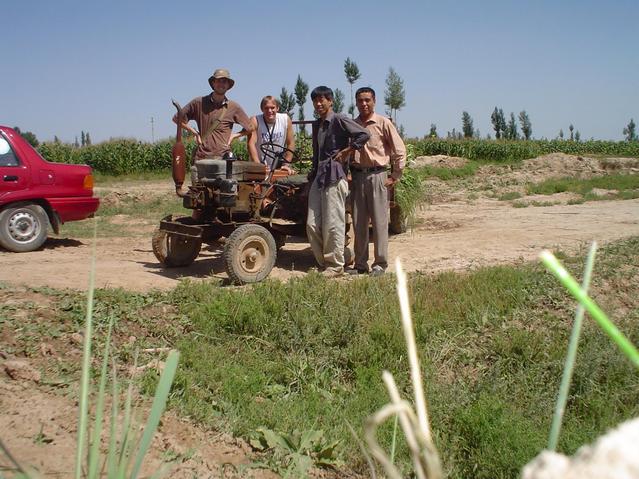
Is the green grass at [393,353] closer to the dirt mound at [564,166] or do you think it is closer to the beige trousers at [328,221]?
the beige trousers at [328,221]

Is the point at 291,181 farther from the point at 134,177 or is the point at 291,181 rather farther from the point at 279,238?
the point at 134,177

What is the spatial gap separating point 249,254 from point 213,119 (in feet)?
6.07

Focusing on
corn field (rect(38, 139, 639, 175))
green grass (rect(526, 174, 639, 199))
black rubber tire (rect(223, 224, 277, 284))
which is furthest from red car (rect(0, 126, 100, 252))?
corn field (rect(38, 139, 639, 175))

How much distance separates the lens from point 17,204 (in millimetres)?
8508

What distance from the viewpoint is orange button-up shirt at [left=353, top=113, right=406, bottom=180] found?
22.5 ft

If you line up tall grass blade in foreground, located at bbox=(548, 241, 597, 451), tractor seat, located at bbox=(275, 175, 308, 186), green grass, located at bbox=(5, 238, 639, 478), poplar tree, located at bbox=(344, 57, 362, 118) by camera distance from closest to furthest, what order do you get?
1. tall grass blade in foreground, located at bbox=(548, 241, 597, 451)
2. green grass, located at bbox=(5, 238, 639, 478)
3. tractor seat, located at bbox=(275, 175, 308, 186)
4. poplar tree, located at bbox=(344, 57, 362, 118)

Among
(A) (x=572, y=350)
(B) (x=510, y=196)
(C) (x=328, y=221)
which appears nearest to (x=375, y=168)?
(C) (x=328, y=221)

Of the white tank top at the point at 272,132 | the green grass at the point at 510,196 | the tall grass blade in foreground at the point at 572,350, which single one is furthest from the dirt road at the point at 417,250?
the tall grass blade in foreground at the point at 572,350

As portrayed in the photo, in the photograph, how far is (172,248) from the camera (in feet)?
23.6

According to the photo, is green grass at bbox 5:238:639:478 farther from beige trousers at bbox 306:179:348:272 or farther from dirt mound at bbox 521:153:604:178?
dirt mound at bbox 521:153:604:178

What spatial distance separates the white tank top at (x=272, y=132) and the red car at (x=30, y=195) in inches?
119

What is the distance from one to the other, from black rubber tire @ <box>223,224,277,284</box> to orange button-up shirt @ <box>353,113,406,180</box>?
1297 mm

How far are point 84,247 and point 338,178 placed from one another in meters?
4.46

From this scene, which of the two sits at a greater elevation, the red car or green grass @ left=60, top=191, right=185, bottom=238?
the red car
